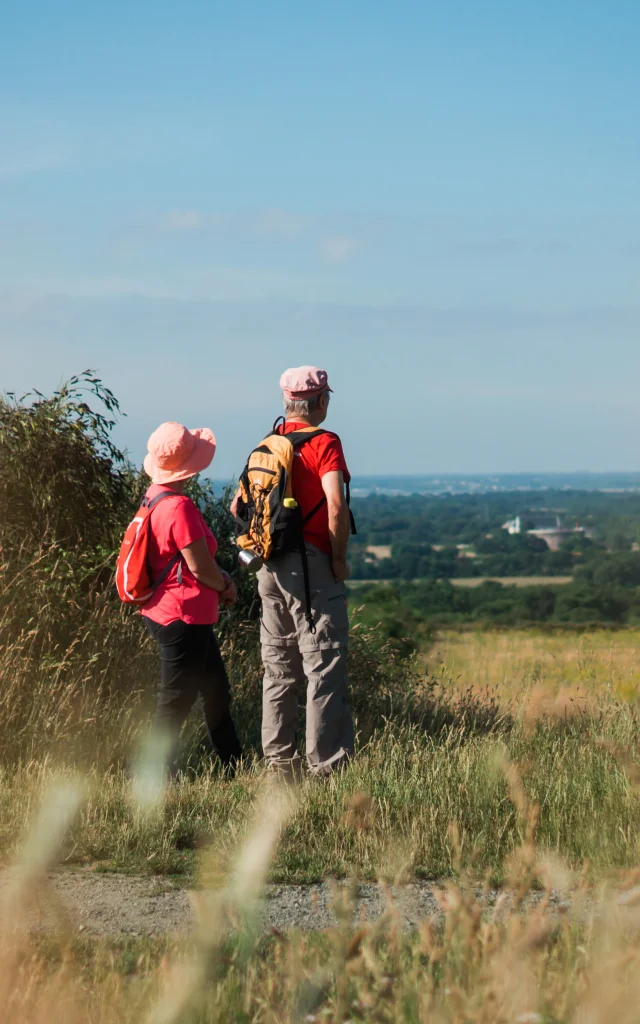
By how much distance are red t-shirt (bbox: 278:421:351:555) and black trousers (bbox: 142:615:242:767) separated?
77cm

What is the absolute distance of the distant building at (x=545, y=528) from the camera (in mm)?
84231

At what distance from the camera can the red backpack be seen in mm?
5172

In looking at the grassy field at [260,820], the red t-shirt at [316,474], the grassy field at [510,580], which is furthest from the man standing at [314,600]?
the grassy field at [510,580]

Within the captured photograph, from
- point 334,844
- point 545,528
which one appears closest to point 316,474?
point 334,844

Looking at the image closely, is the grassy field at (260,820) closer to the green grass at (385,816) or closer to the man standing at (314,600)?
the green grass at (385,816)

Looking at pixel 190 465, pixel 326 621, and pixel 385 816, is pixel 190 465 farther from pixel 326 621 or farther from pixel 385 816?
pixel 385 816

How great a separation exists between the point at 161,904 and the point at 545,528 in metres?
95.1

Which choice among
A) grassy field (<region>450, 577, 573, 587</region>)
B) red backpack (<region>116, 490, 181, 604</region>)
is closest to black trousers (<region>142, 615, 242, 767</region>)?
red backpack (<region>116, 490, 181, 604</region>)

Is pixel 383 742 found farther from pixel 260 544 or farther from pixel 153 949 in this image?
pixel 153 949

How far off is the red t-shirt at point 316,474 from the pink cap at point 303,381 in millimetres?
240

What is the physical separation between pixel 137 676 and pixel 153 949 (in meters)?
3.64

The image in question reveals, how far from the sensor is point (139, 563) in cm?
516

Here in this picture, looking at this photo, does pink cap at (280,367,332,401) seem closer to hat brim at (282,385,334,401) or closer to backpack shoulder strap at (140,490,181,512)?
hat brim at (282,385,334,401)

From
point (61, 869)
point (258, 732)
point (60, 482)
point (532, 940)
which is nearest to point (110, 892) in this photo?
point (61, 869)
